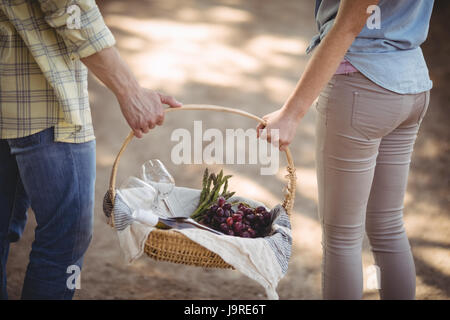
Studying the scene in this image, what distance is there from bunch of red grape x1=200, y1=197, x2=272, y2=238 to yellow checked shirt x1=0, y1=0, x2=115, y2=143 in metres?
0.42

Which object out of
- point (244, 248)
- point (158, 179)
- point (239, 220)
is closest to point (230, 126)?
point (158, 179)

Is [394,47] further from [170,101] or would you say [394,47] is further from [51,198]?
[51,198]

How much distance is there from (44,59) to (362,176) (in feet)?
2.84

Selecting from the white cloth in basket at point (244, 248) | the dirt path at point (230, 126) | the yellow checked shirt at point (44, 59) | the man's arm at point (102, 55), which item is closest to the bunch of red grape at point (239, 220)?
the white cloth in basket at point (244, 248)

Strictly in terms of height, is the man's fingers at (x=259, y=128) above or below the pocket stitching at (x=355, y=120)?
below

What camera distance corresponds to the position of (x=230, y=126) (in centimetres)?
352

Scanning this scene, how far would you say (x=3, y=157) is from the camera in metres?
1.21

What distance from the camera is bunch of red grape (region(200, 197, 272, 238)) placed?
1177 mm

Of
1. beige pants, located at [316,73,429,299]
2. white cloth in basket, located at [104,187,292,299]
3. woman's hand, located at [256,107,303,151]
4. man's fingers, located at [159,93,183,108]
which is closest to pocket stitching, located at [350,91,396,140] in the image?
beige pants, located at [316,73,429,299]

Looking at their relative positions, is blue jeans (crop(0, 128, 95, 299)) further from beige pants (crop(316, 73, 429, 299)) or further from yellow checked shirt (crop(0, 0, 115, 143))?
beige pants (crop(316, 73, 429, 299))

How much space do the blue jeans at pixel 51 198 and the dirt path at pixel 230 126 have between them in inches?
27.1

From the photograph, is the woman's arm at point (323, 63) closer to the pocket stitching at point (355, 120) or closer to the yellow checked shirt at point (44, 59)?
the pocket stitching at point (355, 120)

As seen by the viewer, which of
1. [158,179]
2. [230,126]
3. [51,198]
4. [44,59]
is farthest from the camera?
[230,126]

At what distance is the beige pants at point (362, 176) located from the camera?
114 centimetres
